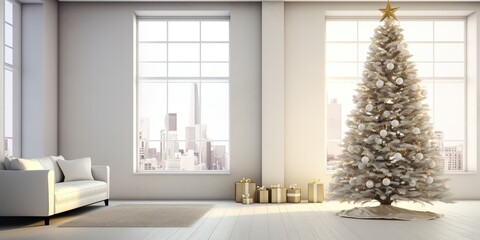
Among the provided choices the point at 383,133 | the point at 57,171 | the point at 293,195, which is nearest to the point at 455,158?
the point at 293,195

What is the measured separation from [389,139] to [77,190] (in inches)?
163

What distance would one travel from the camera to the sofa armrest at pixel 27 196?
6.99 metres

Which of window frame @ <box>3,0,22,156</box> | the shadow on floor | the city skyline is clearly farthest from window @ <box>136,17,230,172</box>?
the shadow on floor

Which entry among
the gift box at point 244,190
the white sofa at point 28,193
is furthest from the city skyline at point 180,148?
the white sofa at point 28,193

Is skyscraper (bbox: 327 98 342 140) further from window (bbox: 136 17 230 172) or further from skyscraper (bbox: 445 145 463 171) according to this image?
skyscraper (bbox: 445 145 463 171)

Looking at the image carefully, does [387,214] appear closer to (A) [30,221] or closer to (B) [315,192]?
(B) [315,192]

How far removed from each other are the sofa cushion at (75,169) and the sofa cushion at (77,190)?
0.58ft

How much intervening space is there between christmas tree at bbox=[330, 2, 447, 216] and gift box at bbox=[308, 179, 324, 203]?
175 centimetres

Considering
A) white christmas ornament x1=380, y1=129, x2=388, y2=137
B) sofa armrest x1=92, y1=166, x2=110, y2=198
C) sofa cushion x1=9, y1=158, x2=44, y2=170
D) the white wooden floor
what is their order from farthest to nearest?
sofa armrest x1=92, y1=166, x2=110, y2=198 < white christmas ornament x1=380, y1=129, x2=388, y2=137 < sofa cushion x1=9, y1=158, x2=44, y2=170 < the white wooden floor

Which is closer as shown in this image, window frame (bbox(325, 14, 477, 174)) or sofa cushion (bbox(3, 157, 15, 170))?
sofa cushion (bbox(3, 157, 15, 170))

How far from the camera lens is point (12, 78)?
32.1ft

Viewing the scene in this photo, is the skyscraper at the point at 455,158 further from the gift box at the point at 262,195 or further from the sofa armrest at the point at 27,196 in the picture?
the sofa armrest at the point at 27,196

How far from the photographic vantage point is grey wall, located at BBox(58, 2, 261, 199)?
→ 34.5 feet

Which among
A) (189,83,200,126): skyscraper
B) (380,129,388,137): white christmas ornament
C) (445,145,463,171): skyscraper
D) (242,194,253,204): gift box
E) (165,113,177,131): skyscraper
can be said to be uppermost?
(189,83,200,126): skyscraper
